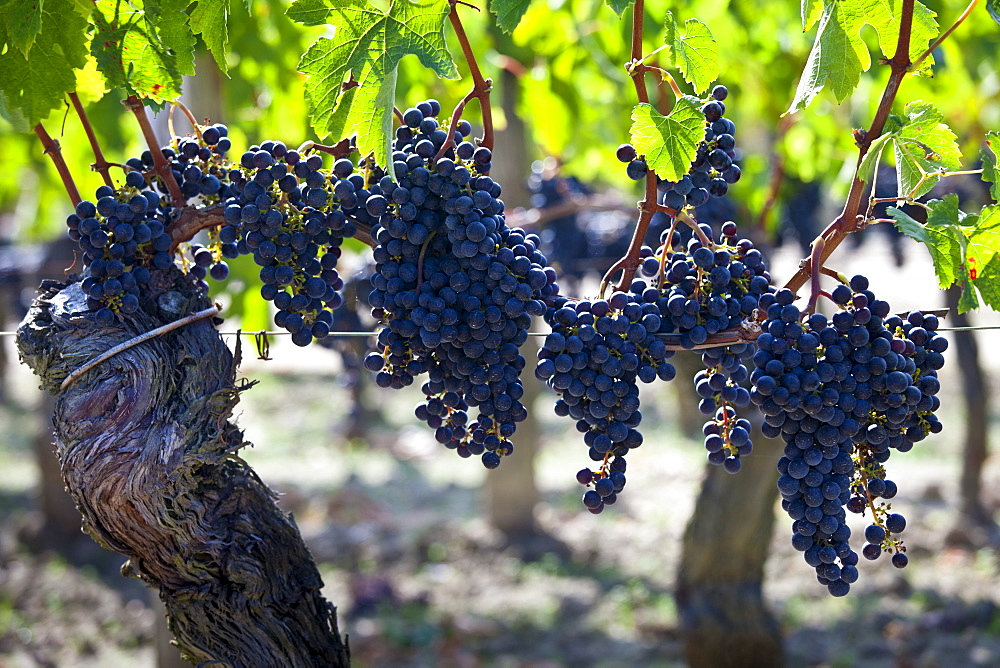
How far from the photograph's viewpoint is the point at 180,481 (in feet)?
4.64

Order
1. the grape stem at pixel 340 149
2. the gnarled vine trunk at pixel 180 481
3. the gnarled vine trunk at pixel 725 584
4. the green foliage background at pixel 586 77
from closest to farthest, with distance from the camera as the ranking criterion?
the gnarled vine trunk at pixel 180 481
the grape stem at pixel 340 149
the gnarled vine trunk at pixel 725 584
the green foliage background at pixel 586 77

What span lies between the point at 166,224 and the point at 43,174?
14.1 ft

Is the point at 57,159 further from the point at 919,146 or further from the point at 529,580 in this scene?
the point at 529,580

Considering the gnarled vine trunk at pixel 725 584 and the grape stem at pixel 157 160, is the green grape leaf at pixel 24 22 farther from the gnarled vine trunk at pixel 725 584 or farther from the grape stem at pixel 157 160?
the gnarled vine trunk at pixel 725 584

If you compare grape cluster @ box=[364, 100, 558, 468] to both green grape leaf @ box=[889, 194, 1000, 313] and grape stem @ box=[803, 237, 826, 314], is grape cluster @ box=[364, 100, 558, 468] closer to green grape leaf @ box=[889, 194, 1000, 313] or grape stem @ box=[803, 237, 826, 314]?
grape stem @ box=[803, 237, 826, 314]

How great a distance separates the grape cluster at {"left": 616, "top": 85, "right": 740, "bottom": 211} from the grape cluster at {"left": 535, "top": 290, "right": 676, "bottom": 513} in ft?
0.68

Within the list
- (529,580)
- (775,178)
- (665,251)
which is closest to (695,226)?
(665,251)

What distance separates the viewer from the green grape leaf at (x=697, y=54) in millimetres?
1408

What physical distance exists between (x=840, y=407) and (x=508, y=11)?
0.81m

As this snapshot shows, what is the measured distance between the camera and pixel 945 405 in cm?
750

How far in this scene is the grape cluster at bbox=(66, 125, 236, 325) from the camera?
4.76ft

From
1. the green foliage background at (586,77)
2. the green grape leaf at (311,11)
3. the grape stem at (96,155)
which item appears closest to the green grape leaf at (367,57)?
the green grape leaf at (311,11)

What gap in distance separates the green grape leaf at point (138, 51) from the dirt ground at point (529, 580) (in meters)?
2.46

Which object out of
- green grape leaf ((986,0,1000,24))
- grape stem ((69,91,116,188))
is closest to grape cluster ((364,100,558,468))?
grape stem ((69,91,116,188))
